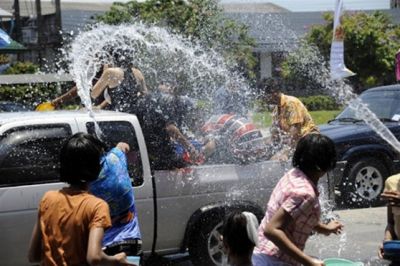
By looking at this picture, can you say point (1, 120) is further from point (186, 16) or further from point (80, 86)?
point (186, 16)

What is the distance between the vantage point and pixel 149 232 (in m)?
6.65

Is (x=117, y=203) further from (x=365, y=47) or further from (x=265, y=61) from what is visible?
(x=365, y=47)

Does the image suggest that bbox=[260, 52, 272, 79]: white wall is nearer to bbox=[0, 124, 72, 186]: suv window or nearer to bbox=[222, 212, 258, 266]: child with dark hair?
bbox=[0, 124, 72, 186]: suv window

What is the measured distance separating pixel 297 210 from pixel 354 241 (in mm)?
5460

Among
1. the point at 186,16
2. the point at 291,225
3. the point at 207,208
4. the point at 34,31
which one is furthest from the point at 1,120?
the point at 34,31

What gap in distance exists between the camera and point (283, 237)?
363 centimetres

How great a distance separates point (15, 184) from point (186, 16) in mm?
26439

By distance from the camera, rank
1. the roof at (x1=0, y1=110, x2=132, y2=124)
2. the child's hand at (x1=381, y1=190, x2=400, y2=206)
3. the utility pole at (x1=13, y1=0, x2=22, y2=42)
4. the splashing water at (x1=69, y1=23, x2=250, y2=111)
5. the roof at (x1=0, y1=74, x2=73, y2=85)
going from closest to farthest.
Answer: the child's hand at (x1=381, y1=190, x2=400, y2=206) < the roof at (x1=0, y1=110, x2=132, y2=124) < the splashing water at (x1=69, y1=23, x2=250, y2=111) < the roof at (x1=0, y1=74, x2=73, y2=85) < the utility pole at (x1=13, y1=0, x2=22, y2=42)

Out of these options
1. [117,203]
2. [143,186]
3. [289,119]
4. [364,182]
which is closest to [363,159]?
[364,182]

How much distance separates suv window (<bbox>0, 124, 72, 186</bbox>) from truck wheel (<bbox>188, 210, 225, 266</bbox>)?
5.13 ft

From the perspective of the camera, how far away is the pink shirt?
146 inches

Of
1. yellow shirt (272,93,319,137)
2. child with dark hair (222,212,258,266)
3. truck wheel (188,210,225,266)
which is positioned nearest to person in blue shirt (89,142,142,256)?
child with dark hair (222,212,258,266)

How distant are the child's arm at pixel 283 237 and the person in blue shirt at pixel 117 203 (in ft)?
4.05

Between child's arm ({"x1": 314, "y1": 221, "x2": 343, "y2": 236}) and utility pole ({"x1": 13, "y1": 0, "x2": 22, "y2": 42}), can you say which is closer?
child's arm ({"x1": 314, "y1": 221, "x2": 343, "y2": 236})
